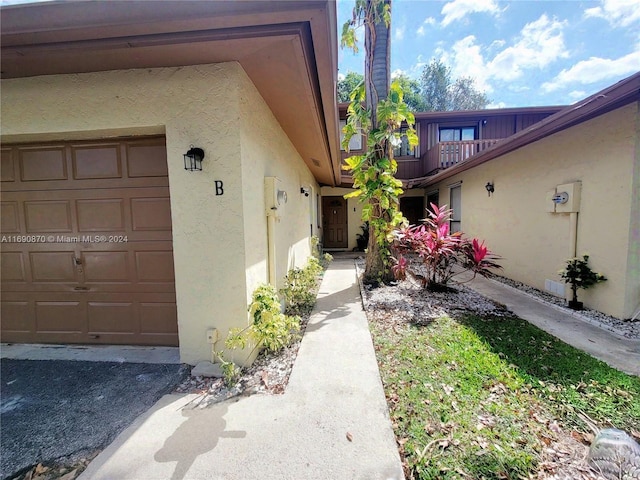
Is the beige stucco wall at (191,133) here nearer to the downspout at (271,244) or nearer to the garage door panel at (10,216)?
the downspout at (271,244)

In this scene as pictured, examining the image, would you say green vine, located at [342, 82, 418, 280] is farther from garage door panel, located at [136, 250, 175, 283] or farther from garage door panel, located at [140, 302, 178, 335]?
garage door panel, located at [140, 302, 178, 335]

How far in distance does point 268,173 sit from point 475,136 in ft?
41.0

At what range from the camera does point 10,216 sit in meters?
3.31

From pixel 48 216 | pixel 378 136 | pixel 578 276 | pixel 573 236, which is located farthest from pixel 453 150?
pixel 48 216

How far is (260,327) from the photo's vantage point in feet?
9.14

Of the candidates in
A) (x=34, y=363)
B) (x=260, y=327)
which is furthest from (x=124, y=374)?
(x=260, y=327)

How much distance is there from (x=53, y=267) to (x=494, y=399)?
497 cm

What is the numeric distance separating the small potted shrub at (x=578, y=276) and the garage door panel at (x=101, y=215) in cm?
655

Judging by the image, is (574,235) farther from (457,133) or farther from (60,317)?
(457,133)

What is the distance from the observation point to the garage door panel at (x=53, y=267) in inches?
130

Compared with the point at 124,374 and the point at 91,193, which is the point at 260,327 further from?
the point at 91,193

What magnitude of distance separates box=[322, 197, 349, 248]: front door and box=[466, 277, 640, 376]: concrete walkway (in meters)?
7.73

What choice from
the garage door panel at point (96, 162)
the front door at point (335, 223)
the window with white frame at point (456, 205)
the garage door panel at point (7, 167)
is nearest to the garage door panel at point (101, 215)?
the garage door panel at point (96, 162)

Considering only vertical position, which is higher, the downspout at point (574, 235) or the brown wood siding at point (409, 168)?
the brown wood siding at point (409, 168)
